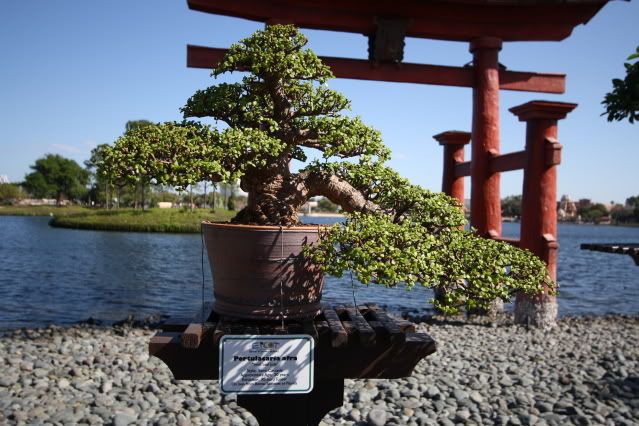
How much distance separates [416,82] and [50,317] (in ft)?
26.9

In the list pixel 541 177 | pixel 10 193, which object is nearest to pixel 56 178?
pixel 10 193

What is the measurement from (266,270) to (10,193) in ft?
277

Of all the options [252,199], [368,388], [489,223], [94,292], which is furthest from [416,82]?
[94,292]

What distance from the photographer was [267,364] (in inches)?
81.4

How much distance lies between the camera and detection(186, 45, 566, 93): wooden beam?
6680 millimetres

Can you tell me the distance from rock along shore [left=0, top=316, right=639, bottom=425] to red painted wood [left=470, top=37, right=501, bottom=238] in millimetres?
1869

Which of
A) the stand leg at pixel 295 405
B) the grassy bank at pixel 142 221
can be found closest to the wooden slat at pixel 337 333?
the stand leg at pixel 295 405

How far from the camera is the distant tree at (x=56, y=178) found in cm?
6197

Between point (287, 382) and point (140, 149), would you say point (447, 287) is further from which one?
point (140, 149)

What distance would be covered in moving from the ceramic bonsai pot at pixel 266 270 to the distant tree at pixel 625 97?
2.33m

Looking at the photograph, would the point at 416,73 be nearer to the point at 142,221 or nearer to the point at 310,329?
the point at 310,329

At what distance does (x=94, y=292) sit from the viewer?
12.3 metres

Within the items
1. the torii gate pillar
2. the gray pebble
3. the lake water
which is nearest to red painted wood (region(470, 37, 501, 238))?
the torii gate pillar

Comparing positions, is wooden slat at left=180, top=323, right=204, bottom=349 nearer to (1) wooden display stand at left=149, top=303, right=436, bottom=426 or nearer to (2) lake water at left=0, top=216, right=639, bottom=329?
(1) wooden display stand at left=149, top=303, right=436, bottom=426
